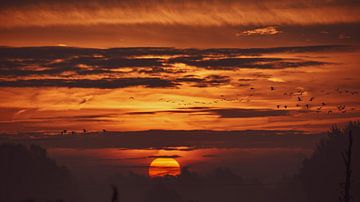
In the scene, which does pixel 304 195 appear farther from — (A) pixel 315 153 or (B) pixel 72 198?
(B) pixel 72 198

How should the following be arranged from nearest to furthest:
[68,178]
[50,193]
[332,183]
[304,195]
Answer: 1. [332,183]
2. [304,195]
3. [50,193]
4. [68,178]

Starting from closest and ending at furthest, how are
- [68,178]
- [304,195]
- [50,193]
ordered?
[304,195], [50,193], [68,178]

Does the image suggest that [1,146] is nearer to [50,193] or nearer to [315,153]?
[50,193]

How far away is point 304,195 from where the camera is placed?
14750 centimetres

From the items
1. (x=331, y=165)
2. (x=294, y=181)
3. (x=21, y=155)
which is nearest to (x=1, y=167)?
(x=21, y=155)

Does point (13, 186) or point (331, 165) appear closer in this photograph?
point (331, 165)

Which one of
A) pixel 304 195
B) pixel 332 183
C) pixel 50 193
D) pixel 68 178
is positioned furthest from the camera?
pixel 68 178

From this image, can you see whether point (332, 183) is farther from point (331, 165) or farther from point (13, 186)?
point (13, 186)

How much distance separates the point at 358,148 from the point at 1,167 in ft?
245

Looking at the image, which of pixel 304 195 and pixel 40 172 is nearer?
pixel 304 195

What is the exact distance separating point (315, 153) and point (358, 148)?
14147 mm

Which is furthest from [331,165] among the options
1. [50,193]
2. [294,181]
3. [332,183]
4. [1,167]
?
[1,167]

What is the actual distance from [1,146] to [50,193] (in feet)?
55.9

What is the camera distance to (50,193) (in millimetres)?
172375
